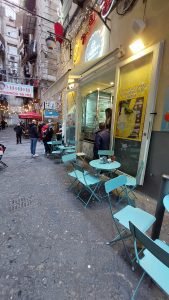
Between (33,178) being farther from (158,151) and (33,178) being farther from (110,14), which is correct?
(110,14)

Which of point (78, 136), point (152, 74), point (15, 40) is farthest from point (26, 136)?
point (15, 40)

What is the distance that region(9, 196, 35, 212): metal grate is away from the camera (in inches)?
124

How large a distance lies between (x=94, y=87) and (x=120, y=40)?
2792mm

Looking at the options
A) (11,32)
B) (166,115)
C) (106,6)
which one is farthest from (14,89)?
(11,32)

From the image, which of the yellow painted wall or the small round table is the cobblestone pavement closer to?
the small round table

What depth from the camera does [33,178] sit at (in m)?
4.72

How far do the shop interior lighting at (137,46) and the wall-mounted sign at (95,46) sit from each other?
187 centimetres

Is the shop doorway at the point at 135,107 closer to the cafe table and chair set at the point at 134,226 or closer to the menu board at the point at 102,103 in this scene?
the cafe table and chair set at the point at 134,226

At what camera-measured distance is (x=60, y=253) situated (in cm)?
206

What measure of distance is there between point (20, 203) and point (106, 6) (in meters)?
6.04

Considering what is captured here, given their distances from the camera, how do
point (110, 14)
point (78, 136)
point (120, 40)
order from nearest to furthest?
point (120, 40) → point (110, 14) → point (78, 136)

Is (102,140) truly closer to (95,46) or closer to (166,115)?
(166,115)

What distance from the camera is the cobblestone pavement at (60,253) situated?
5.26ft

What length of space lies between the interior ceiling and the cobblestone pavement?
456 cm
